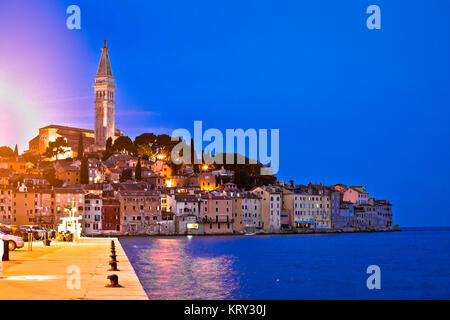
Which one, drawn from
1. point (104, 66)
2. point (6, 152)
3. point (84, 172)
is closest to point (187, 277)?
point (84, 172)

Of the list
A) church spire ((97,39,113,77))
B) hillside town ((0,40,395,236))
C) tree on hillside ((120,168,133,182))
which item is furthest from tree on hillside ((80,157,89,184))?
church spire ((97,39,113,77))

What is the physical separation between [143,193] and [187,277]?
219ft

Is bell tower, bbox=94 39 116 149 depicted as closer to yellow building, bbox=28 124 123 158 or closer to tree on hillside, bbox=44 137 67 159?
yellow building, bbox=28 124 123 158

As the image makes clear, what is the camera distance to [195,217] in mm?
111312

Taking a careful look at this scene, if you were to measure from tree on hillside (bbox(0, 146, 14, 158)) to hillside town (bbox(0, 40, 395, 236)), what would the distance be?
68cm

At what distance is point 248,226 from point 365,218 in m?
44.4

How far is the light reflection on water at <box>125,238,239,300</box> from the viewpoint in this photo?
32219mm

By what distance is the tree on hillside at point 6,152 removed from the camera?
464ft

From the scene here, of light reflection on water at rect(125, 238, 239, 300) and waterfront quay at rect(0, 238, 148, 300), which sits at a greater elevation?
waterfront quay at rect(0, 238, 148, 300)

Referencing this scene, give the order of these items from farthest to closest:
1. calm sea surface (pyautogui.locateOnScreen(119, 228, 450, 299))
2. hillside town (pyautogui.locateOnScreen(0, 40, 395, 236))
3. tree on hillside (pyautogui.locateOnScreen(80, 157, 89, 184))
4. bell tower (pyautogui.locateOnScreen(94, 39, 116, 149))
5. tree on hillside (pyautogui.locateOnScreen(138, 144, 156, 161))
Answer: bell tower (pyautogui.locateOnScreen(94, 39, 116, 149))
tree on hillside (pyautogui.locateOnScreen(138, 144, 156, 161))
tree on hillside (pyautogui.locateOnScreen(80, 157, 89, 184))
hillside town (pyautogui.locateOnScreen(0, 40, 395, 236))
calm sea surface (pyautogui.locateOnScreen(119, 228, 450, 299))

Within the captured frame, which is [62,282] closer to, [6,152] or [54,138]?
[6,152]

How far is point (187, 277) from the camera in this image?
134ft

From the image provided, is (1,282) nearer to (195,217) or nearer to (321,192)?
(195,217)
